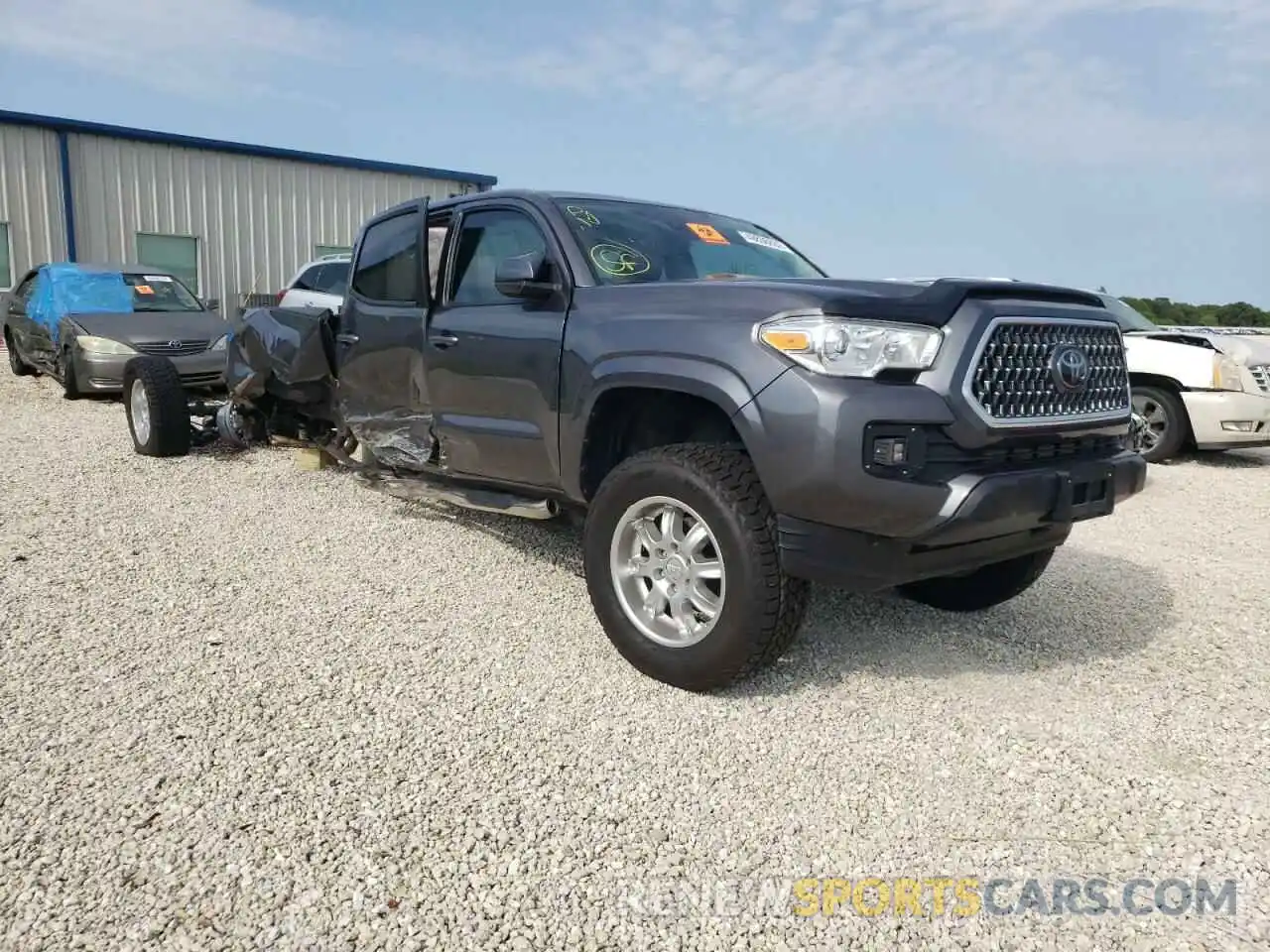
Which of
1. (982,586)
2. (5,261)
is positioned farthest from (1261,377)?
(5,261)

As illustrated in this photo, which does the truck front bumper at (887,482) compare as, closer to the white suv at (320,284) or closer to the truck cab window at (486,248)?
the truck cab window at (486,248)

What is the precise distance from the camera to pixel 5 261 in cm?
1644

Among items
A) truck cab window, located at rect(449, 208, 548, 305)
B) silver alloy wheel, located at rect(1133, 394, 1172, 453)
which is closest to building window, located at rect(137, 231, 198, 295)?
truck cab window, located at rect(449, 208, 548, 305)

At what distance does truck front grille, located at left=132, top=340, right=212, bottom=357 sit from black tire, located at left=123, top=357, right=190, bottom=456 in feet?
8.74

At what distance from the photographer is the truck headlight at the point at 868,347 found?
2861 millimetres

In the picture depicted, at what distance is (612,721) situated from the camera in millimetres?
3098

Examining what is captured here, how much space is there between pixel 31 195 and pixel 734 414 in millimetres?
17796

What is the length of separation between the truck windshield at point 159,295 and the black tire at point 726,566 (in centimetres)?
926

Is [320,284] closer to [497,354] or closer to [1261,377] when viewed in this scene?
[497,354]

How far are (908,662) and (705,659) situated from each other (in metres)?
0.98

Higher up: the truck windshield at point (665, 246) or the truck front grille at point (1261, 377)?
the truck windshield at point (665, 246)

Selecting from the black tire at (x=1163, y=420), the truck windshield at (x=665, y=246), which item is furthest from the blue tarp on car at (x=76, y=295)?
the black tire at (x=1163, y=420)

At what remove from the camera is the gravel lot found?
216 centimetres

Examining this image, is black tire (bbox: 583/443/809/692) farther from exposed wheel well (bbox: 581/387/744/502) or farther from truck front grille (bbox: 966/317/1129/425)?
truck front grille (bbox: 966/317/1129/425)
